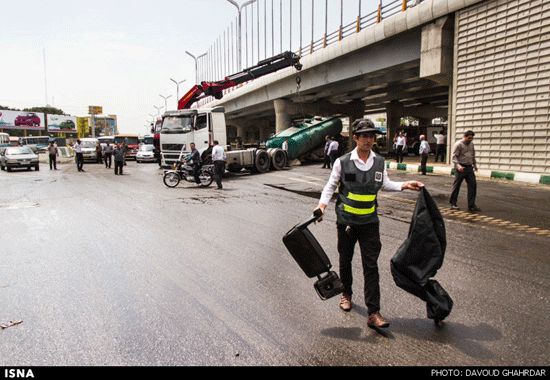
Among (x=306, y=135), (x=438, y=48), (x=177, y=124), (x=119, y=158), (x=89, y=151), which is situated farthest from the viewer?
(x=89, y=151)

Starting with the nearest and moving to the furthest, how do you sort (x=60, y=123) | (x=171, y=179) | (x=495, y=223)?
(x=495, y=223), (x=171, y=179), (x=60, y=123)

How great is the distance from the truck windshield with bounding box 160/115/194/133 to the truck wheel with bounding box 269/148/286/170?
162 inches

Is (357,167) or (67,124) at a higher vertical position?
(67,124)

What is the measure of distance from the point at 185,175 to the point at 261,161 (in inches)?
201

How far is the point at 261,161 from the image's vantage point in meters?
19.4

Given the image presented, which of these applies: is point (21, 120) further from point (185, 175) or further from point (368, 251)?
point (368, 251)

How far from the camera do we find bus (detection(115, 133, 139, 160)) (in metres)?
36.5

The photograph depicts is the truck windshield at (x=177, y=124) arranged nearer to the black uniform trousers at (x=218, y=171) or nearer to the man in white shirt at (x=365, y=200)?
the black uniform trousers at (x=218, y=171)

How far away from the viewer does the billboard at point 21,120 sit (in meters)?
83.7

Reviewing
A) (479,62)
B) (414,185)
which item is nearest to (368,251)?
(414,185)

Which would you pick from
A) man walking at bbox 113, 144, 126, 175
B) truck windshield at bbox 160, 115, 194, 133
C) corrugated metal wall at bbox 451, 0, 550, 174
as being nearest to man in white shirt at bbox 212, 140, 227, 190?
truck windshield at bbox 160, 115, 194, 133

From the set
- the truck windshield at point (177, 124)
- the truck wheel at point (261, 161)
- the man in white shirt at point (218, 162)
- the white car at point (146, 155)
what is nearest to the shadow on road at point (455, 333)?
the man in white shirt at point (218, 162)

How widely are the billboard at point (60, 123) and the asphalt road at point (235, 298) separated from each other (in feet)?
338

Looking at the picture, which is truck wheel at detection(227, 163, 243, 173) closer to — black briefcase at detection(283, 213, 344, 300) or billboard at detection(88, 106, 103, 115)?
black briefcase at detection(283, 213, 344, 300)
